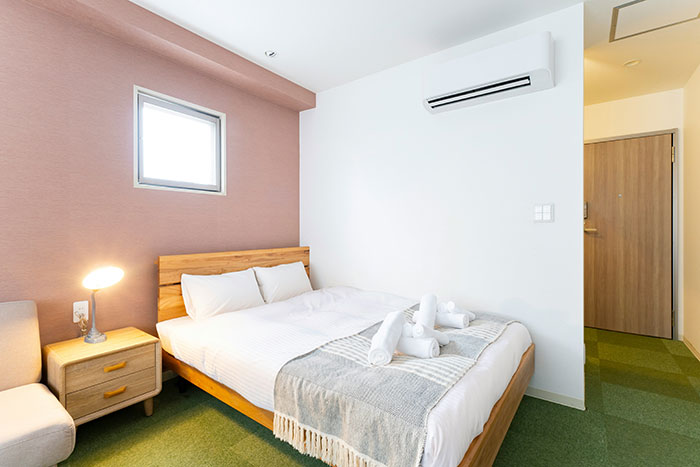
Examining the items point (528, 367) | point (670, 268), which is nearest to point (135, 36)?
point (528, 367)

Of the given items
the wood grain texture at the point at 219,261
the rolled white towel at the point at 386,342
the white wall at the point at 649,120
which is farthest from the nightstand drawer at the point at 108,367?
the white wall at the point at 649,120

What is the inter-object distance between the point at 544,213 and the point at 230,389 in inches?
90.4

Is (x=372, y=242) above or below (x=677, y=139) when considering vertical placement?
below

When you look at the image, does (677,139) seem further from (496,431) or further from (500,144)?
(496,431)

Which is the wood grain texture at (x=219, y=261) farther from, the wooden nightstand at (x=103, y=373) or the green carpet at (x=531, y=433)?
the green carpet at (x=531, y=433)

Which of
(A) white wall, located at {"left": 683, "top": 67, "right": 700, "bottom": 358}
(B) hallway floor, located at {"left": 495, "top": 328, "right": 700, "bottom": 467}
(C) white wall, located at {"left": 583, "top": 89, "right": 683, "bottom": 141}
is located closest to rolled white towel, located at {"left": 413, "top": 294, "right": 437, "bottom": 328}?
(B) hallway floor, located at {"left": 495, "top": 328, "right": 700, "bottom": 467}

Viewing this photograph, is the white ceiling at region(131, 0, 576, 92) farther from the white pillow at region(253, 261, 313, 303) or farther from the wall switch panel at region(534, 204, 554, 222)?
the white pillow at region(253, 261, 313, 303)

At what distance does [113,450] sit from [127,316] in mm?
895

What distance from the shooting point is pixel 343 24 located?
2381 millimetres

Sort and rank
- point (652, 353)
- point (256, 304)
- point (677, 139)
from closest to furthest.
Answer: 1. point (256, 304)
2. point (652, 353)
3. point (677, 139)

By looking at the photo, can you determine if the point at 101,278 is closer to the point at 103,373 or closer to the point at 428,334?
the point at 103,373

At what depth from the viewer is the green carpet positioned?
172 centimetres

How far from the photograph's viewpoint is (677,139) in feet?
11.2

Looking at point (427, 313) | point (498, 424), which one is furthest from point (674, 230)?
point (498, 424)
